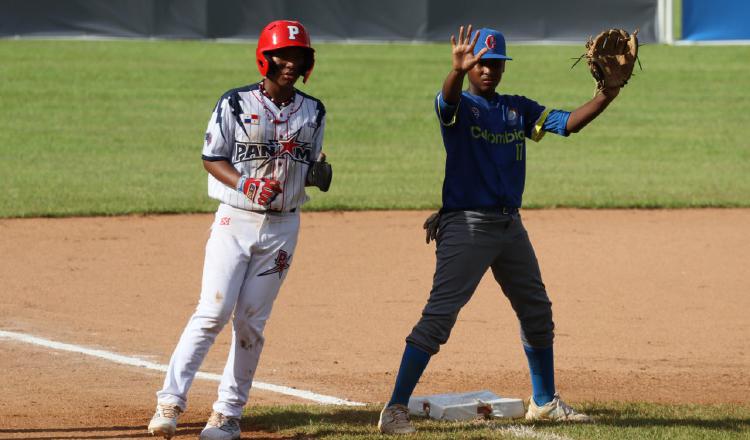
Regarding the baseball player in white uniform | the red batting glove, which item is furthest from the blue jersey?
the red batting glove

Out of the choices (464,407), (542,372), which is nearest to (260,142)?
(464,407)

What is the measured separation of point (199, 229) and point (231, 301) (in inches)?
254

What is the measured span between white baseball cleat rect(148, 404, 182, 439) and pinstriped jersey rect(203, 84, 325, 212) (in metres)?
0.97

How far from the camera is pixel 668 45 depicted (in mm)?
23906

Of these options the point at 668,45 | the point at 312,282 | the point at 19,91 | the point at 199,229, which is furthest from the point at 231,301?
the point at 668,45

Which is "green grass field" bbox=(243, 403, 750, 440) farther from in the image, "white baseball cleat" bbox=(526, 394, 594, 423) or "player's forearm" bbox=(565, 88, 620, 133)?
"player's forearm" bbox=(565, 88, 620, 133)

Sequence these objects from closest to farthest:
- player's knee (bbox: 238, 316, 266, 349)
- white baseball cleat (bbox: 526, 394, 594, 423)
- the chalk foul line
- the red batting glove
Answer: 1. the red batting glove
2. player's knee (bbox: 238, 316, 266, 349)
3. white baseball cleat (bbox: 526, 394, 594, 423)
4. the chalk foul line

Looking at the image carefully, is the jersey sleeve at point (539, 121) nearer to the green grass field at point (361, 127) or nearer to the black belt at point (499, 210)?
the black belt at point (499, 210)

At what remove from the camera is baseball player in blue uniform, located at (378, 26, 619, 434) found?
579 centimetres

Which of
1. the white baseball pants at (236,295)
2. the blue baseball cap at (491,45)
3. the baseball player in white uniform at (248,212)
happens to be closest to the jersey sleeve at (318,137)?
the baseball player in white uniform at (248,212)

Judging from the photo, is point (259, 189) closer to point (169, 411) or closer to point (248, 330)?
point (248, 330)

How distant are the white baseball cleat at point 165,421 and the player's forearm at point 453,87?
188 cm

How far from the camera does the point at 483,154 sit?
19.1ft

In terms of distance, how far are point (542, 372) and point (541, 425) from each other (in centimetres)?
28
